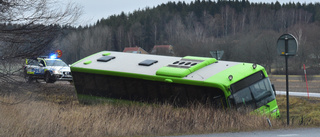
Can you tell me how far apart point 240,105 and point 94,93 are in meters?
6.77

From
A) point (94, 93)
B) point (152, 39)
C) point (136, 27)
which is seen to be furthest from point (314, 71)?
point (136, 27)

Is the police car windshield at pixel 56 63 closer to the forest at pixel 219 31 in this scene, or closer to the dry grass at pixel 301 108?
the dry grass at pixel 301 108

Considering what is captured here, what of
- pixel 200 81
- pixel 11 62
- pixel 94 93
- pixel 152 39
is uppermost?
pixel 11 62

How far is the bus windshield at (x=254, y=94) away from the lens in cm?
1440

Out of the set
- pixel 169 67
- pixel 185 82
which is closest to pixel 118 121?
pixel 185 82

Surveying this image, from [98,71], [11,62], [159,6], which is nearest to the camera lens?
[11,62]

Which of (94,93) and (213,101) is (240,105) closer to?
(213,101)

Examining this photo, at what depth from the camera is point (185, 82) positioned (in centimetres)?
1492

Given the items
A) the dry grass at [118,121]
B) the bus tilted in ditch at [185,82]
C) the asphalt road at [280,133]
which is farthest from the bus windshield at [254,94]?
the asphalt road at [280,133]

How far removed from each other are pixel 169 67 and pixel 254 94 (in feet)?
9.81

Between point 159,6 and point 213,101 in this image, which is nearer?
point 213,101

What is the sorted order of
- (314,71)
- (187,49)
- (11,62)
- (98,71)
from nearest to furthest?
(11,62) < (98,71) < (314,71) < (187,49)

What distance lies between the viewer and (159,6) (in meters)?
139

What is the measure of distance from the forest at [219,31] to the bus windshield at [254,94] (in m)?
37.7
